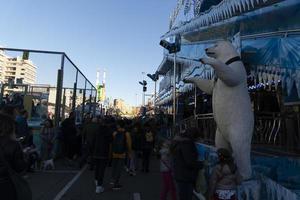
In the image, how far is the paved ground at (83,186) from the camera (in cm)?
1029

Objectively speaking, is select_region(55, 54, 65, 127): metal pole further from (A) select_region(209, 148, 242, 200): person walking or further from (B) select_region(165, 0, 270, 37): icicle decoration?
(A) select_region(209, 148, 242, 200): person walking

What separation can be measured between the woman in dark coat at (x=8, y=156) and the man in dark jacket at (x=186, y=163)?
127 inches

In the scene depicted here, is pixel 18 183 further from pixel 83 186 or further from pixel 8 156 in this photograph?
pixel 83 186

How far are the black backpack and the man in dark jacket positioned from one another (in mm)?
4282

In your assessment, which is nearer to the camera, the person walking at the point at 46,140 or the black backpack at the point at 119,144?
the black backpack at the point at 119,144

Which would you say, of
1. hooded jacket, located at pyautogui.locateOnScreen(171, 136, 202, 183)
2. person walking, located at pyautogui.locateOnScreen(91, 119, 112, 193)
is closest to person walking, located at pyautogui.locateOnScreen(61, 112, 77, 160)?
person walking, located at pyautogui.locateOnScreen(91, 119, 112, 193)

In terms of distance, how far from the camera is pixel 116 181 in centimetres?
1140

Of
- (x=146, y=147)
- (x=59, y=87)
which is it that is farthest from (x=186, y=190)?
(x=59, y=87)

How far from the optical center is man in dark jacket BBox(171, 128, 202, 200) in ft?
22.7

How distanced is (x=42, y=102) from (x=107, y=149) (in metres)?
6.43

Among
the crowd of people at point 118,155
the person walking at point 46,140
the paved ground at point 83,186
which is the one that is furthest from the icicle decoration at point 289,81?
the person walking at point 46,140

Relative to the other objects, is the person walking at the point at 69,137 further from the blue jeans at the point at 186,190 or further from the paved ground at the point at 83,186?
the blue jeans at the point at 186,190

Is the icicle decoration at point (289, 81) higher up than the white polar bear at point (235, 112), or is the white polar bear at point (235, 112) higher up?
the icicle decoration at point (289, 81)

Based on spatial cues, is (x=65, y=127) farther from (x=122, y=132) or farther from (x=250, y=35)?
(x=250, y=35)
